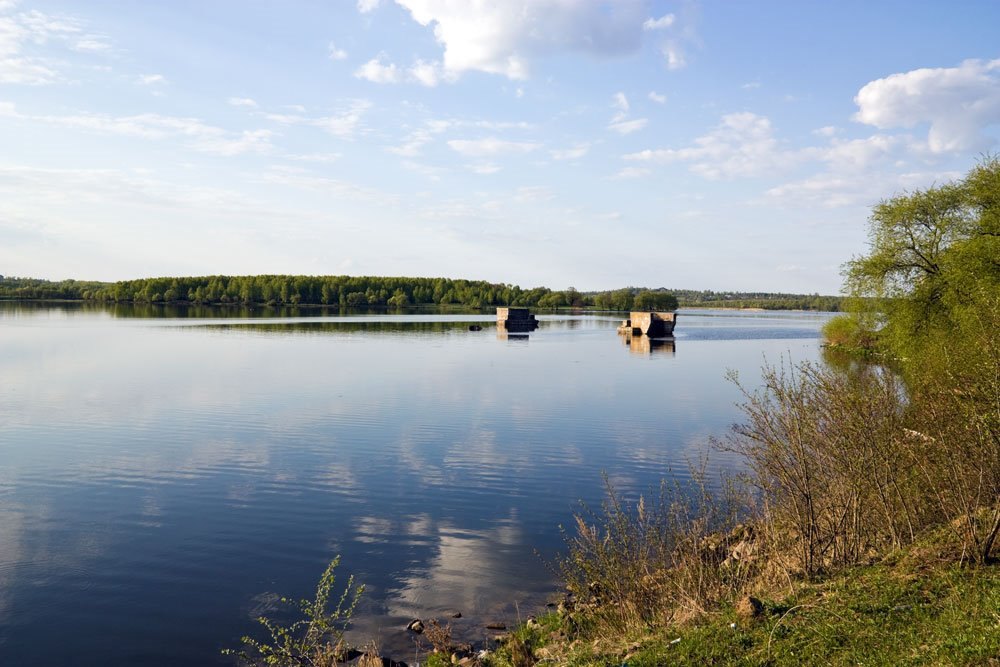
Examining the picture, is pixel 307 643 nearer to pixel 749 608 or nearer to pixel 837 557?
pixel 749 608

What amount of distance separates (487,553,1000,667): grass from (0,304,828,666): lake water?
13.8 feet

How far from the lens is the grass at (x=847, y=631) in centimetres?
914

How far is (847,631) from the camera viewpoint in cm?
988

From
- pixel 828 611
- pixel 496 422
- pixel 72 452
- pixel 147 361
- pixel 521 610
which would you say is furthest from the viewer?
pixel 147 361

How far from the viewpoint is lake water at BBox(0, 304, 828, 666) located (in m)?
14.6

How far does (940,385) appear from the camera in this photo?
14.1 metres

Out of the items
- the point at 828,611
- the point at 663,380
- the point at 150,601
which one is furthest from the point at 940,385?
the point at 663,380

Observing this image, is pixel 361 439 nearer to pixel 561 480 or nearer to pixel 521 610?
pixel 561 480

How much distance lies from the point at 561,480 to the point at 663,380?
1313 inches

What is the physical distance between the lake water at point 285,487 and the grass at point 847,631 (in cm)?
420

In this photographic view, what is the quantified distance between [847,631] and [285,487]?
18747 millimetres

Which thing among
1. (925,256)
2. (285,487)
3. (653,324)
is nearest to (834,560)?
(285,487)

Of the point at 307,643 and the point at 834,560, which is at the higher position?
the point at 834,560

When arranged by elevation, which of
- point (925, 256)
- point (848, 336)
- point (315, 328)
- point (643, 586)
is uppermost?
point (925, 256)
